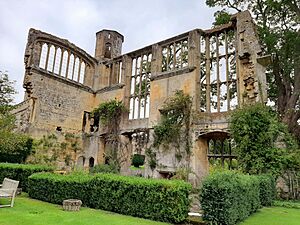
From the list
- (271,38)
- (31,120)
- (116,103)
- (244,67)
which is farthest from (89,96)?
(271,38)

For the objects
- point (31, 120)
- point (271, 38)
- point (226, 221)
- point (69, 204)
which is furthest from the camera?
point (31, 120)

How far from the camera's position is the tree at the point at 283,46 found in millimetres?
17031

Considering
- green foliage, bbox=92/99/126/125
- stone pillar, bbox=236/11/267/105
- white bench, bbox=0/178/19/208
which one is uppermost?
stone pillar, bbox=236/11/267/105

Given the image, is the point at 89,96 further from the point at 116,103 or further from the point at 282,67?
the point at 282,67

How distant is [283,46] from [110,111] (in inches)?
542

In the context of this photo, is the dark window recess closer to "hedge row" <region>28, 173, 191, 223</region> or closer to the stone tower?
the stone tower

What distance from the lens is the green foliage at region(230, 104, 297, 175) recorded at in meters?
12.2

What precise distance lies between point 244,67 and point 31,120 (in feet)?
49.2

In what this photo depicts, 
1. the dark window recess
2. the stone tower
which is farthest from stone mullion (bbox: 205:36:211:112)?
the dark window recess

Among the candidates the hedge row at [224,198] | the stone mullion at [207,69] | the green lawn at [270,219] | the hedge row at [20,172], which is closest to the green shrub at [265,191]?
the green lawn at [270,219]

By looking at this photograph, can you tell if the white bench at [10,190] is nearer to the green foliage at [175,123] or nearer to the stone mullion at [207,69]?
the green foliage at [175,123]

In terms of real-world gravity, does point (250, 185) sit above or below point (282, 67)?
below

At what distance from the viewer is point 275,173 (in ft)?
39.1

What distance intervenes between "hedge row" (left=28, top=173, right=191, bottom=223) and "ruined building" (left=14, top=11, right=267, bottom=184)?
7.90m
